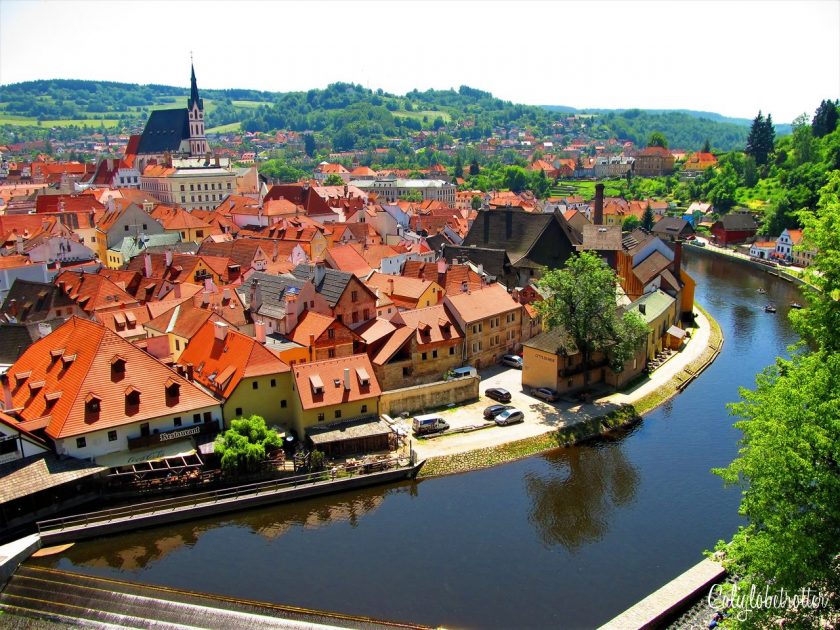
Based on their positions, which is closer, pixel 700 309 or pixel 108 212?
Result: pixel 700 309

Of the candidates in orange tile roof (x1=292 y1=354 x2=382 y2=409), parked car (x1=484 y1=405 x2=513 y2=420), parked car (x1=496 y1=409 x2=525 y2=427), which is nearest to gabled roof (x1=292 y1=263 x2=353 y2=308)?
orange tile roof (x1=292 y1=354 x2=382 y2=409)

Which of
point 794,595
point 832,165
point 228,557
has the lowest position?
point 228,557

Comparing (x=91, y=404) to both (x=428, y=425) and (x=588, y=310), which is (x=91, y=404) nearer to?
(x=428, y=425)

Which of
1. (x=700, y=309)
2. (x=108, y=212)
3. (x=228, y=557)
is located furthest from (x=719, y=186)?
(x=228, y=557)

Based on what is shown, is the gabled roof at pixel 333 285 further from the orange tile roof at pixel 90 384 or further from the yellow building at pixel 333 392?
the orange tile roof at pixel 90 384

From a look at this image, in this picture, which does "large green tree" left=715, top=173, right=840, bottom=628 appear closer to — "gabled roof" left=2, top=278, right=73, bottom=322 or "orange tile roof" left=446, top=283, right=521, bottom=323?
"orange tile roof" left=446, top=283, right=521, bottom=323

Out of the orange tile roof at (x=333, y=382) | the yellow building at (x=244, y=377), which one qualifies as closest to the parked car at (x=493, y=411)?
the orange tile roof at (x=333, y=382)

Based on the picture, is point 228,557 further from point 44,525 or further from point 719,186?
point 719,186
